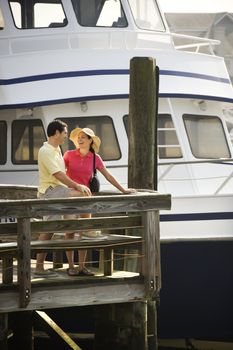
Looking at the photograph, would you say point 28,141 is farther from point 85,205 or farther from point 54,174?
point 85,205

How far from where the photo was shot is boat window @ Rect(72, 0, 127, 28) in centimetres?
1527

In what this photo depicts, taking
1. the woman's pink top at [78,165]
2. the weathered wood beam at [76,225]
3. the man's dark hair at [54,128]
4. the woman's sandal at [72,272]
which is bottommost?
the woman's sandal at [72,272]

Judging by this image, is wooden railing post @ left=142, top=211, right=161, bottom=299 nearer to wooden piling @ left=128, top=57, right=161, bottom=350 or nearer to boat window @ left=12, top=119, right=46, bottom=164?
wooden piling @ left=128, top=57, right=161, bottom=350

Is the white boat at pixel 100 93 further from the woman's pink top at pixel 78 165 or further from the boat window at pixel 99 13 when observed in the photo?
the woman's pink top at pixel 78 165

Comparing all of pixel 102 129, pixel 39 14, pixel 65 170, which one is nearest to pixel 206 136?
pixel 102 129

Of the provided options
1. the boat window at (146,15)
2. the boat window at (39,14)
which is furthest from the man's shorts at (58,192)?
the boat window at (146,15)

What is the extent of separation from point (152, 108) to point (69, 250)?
2.13 metres

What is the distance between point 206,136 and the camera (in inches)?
581

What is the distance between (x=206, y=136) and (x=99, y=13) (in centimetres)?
240

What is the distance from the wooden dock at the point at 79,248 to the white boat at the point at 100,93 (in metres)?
3.48

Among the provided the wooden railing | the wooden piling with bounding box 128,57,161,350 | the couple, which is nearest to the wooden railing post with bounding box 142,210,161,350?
the wooden railing

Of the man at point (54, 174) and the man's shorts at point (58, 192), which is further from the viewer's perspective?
the man's shorts at point (58, 192)

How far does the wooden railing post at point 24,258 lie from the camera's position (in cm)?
898

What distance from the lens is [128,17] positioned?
15.4 metres
